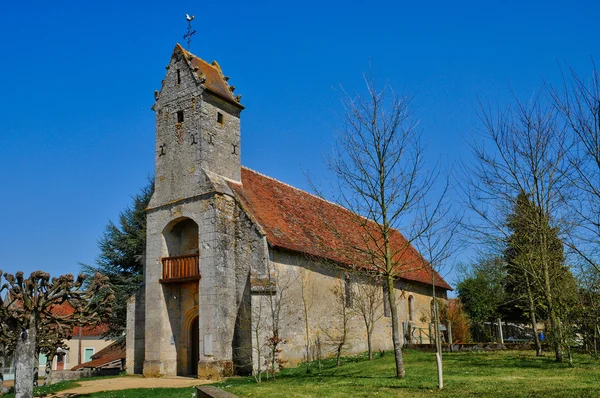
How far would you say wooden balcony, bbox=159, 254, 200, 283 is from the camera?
21.9 metres

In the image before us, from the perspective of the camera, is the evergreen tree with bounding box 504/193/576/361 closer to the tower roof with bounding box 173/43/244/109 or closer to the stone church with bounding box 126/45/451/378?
the stone church with bounding box 126/45/451/378

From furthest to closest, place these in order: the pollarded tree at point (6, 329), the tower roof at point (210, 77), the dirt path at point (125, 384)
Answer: the tower roof at point (210, 77), the dirt path at point (125, 384), the pollarded tree at point (6, 329)

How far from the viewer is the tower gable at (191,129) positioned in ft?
74.8

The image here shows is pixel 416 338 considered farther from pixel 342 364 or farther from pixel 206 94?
pixel 206 94

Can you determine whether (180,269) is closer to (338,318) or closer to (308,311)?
(308,311)

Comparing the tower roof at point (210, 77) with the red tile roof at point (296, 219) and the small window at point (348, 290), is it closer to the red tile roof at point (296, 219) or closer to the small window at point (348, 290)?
the red tile roof at point (296, 219)

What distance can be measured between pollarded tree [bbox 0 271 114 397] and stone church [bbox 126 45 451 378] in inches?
216

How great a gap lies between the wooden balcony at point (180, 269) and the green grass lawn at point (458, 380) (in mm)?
4945

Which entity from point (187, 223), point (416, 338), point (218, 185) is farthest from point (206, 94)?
point (416, 338)

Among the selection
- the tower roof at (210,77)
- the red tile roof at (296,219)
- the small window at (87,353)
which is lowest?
the small window at (87,353)

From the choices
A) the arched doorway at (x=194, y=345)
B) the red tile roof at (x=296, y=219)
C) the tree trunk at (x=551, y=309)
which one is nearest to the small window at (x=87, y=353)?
the red tile roof at (x=296, y=219)

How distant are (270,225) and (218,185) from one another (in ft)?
8.87

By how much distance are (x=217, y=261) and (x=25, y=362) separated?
25.1 feet

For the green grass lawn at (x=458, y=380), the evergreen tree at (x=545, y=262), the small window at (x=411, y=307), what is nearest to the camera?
the green grass lawn at (x=458, y=380)
